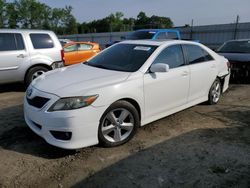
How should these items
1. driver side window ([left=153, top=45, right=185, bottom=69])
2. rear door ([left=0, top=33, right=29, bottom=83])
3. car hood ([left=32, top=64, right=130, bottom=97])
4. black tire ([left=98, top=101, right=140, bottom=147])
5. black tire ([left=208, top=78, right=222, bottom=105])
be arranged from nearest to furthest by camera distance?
1. car hood ([left=32, top=64, right=130, bottom=97])
2. black tire ([left=98, top=101, right=140, bottom=147])
3. driver side window ([left=153, top=45, right=185, bottom=69])
4. black tire ([left=208, top=78, right=222, bottom=105])
5. rear door ([left=0, top=33, right=29, bottom=83])

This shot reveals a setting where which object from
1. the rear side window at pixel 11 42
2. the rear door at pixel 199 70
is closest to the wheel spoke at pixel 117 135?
the rear door at pixel 199 70

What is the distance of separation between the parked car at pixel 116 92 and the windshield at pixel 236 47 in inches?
148

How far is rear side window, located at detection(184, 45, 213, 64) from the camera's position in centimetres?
→ 498

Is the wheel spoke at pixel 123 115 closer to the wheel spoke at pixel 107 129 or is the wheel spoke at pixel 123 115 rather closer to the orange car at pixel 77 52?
the wheel spoke at pixel 107 129

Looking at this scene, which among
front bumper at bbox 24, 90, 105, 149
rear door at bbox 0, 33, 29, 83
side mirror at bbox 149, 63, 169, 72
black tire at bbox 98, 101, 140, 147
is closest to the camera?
front bumper at bbox 24, 90, 105, 149

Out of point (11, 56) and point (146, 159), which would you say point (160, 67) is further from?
point (11, 56)

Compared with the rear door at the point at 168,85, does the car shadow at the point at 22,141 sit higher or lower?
lower

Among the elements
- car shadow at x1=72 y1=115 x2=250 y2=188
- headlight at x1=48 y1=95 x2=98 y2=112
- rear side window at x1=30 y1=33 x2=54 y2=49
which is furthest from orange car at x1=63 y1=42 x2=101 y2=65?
car shadow at x1=72 y1=115 x2=250 y2=188

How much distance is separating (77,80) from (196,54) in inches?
105

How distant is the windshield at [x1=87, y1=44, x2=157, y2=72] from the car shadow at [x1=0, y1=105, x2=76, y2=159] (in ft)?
5.19

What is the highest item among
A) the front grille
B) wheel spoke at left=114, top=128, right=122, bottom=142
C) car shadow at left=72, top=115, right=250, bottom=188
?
the front grille

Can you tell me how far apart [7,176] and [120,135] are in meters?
1.59

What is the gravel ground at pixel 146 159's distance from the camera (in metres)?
3.01

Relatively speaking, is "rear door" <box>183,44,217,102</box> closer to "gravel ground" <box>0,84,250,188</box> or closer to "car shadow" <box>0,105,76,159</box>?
"gravel ground" <box>0,84,250,188</box>
